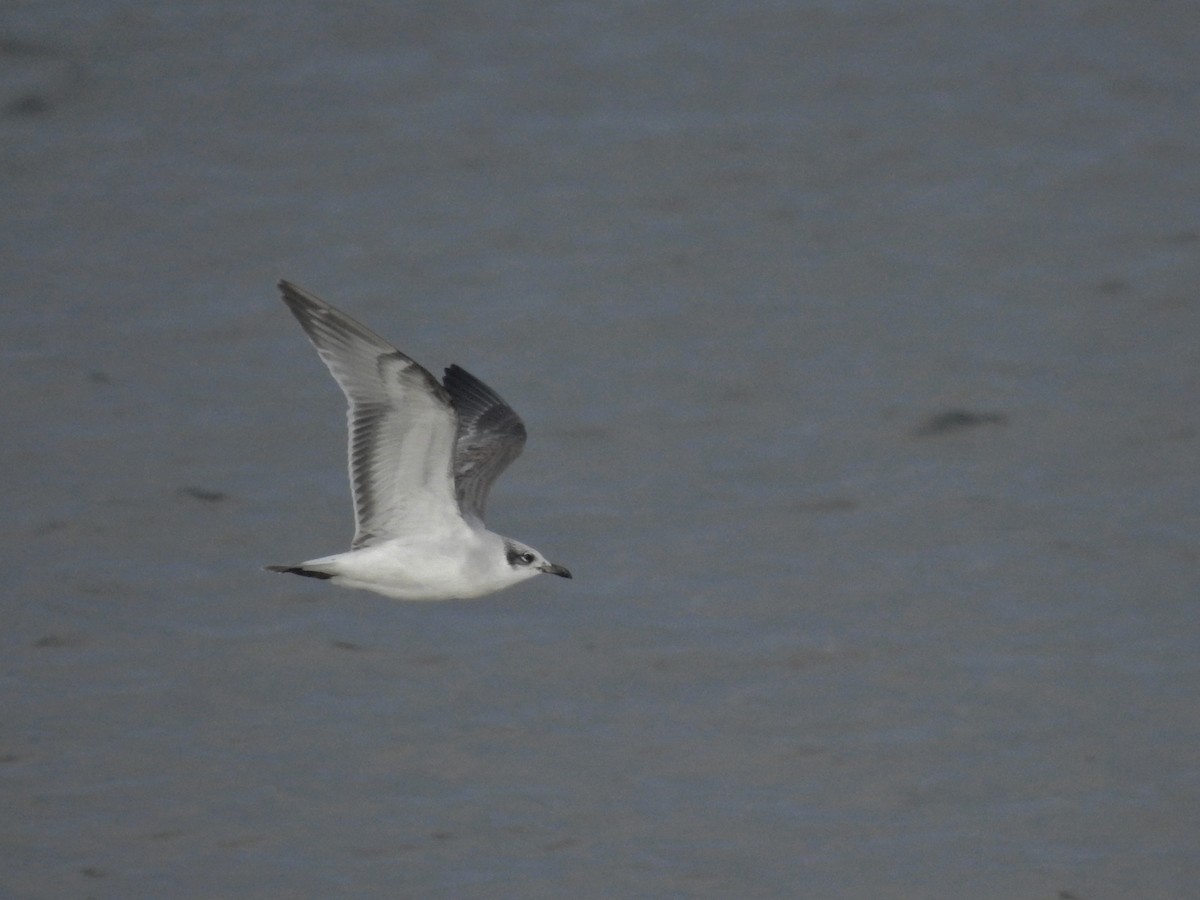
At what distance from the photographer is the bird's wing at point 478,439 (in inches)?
489

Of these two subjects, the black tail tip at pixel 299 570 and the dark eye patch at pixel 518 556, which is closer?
the black tail tip at pixel 299 570

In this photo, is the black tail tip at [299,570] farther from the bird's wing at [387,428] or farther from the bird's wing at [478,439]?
the bird's wing at [478,439]

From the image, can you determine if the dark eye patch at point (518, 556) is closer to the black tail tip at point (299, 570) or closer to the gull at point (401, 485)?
the gull at point (401, 485)

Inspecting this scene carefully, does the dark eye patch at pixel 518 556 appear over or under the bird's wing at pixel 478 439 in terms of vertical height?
under

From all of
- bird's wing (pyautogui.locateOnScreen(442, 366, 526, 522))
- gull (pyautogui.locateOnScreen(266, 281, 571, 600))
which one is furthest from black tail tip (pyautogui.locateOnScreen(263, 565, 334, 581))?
bird's wing (pyautogui.locateOnScreen(442, 366, 526, 522))

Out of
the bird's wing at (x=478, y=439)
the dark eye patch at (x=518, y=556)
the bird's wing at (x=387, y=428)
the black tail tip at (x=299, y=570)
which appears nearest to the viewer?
the black tail tip at (x=299, y=570)

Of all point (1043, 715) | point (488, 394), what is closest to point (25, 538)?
point (488, 394)

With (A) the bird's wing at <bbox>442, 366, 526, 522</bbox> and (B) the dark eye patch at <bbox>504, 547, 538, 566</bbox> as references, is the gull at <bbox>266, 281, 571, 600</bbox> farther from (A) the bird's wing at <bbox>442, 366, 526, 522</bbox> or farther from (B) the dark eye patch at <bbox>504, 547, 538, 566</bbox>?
(A) the bird's wing at <bbox>442, 366, 526, 522</bbox>

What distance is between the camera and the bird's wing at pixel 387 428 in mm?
11281

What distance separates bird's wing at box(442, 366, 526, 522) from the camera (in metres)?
12.4

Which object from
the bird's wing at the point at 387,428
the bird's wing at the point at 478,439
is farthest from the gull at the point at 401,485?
the bird's wing at the point at 478,439

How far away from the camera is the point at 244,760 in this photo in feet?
45.6

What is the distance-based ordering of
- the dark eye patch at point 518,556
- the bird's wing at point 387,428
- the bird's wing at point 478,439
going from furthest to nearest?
the bird's wing at point 478,439
the dark eye patch at point 518,556
the bird's wing at point 387,428

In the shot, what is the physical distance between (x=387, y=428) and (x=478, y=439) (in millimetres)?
1590
